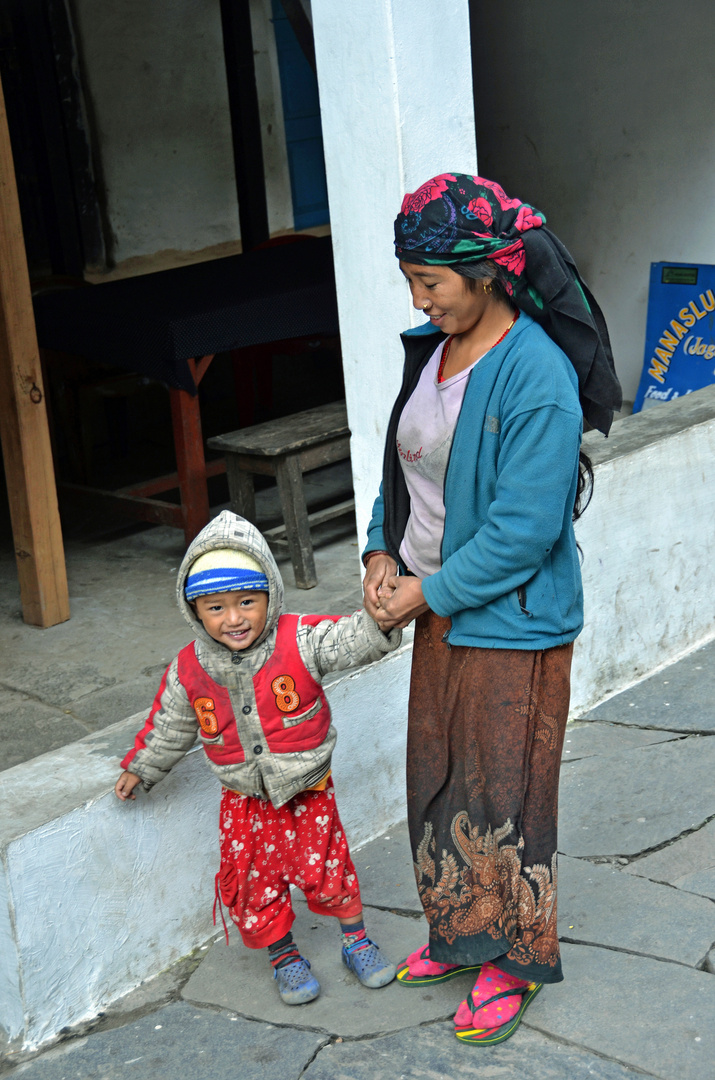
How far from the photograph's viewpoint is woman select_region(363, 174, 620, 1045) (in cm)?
210

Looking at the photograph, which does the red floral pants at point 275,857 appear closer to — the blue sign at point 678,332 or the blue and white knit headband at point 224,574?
the blue and white knit headband at point 224,574

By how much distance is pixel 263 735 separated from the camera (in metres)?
2.44

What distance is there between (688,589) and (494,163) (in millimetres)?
3993

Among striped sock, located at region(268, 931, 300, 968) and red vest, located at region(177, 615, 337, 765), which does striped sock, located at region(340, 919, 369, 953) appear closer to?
striped sock, located at region(268, 931, 300, 968)

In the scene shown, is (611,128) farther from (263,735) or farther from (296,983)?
(296,983)

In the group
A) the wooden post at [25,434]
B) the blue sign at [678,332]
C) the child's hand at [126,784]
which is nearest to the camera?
the child's hand at [126,784]

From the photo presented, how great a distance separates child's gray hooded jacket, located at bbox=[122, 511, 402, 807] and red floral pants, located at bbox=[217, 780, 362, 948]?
0.10m

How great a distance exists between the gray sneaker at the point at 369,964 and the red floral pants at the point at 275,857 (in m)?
0.14

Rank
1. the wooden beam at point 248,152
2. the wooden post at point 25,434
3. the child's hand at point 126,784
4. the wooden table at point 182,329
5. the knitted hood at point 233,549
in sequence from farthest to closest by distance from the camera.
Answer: the wooden beam at point 248,152 < the wooden table at point 182,329 < the wooden post at point 25,434 < the child's hand at point 126,784 < the knitted hood at point 233,549

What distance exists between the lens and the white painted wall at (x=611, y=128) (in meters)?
6.25

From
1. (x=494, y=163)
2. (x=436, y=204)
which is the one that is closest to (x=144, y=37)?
(x=494, y=163)

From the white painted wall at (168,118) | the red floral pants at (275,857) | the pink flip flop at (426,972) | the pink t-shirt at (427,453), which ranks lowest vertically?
the pink flip flop at (426,972)

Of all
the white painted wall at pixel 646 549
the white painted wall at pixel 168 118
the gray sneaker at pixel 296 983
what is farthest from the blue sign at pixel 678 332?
the gray sneaker at pixel 296 983

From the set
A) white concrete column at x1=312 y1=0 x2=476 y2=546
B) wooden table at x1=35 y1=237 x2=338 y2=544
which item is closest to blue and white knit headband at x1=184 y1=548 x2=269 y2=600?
white concrete column at x1=312 y1=0 x2=476 y2=546
